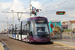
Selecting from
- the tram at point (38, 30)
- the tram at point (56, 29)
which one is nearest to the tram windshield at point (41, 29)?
the tram at point (38, 30)

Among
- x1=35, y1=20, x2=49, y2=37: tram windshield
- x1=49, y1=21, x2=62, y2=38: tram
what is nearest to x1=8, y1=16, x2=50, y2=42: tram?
x1=35, y1=20, x2=49, y2=37: tram windshield

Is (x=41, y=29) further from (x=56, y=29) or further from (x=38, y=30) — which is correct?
(x=56, y=29)

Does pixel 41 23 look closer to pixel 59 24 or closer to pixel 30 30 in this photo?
pixel 30 30

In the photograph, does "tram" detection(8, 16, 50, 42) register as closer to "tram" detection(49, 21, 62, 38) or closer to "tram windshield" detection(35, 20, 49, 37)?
"tram windshield" detection(35, 20, 49, 37)

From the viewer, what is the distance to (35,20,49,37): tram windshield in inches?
756

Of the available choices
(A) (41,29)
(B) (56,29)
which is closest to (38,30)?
(A) (41,29)

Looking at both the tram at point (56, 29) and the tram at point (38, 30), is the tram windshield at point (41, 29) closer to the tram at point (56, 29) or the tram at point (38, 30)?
the tram at point (38, 30)

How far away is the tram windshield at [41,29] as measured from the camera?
19214 mm

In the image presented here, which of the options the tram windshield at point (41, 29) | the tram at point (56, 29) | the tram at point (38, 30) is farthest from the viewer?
the tram at point (56, 29)

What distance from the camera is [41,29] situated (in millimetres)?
19406

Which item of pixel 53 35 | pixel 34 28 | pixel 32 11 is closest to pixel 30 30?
pixel 34 28

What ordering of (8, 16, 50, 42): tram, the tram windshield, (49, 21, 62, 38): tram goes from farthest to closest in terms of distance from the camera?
(49, 21, 62, 38): tram, the tram windshield, (8, 16, 50, 42): tram

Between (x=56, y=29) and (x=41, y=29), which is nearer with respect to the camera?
(x=41, y=29)

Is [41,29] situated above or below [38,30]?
above
